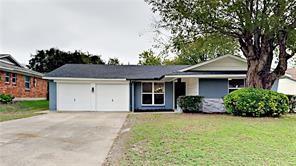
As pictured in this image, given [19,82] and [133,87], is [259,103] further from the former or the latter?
[19,82]

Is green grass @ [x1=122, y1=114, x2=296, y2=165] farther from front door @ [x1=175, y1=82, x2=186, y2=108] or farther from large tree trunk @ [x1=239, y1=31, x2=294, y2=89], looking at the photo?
front door @ [x1=175, y1=82, x2=186, y2=108]

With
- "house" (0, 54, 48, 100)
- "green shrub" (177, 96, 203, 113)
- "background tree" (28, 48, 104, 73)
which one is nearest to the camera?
"green shrub" (177, 96, 203, 113)

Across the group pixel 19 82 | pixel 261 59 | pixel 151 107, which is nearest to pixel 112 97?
pixel 151 107

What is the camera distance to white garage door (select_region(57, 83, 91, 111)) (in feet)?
69.6

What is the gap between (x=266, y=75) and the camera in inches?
654

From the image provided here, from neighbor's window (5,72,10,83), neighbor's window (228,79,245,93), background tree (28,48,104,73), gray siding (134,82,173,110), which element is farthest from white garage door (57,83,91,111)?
background tree (28,48,104,73)

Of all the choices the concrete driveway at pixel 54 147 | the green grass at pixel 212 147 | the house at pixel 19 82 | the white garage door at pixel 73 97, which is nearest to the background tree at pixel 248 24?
the green grass at pixel 212 147

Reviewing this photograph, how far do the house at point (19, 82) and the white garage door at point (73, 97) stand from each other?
17.8ft

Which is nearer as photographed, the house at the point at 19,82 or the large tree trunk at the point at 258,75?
the large tree trunk at the point at 258,75

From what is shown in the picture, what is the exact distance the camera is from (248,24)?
45.8ft

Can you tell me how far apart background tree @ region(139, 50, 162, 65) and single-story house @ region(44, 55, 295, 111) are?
2201 centimetres

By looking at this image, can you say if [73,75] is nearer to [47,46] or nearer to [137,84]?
[137,84]

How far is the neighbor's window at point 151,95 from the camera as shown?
22.0m

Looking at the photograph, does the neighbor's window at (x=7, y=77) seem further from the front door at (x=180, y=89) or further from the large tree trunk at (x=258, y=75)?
the large tree trunk at (x=258, y=75)
